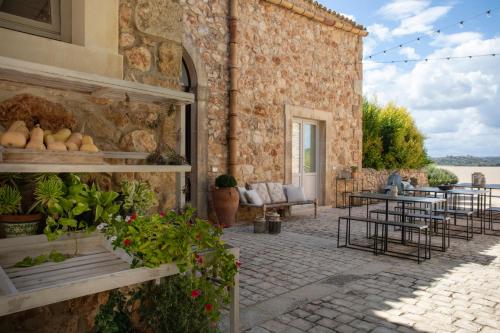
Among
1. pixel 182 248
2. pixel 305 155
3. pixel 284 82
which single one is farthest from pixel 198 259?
pixel 305 155

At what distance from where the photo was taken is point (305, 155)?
8.98m

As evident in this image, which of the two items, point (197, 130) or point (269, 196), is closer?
point (197, 130)

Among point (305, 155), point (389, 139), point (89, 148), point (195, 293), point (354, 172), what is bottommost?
point (195, 293)

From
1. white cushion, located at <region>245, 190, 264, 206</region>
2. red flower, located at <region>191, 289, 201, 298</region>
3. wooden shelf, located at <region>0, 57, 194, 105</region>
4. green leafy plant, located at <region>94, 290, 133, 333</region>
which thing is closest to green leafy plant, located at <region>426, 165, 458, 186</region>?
white cushion, located at <region>245, 190, 264, 206</region>

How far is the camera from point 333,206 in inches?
371

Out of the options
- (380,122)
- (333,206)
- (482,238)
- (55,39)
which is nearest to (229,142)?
(333,206)

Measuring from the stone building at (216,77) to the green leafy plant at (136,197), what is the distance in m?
0.15

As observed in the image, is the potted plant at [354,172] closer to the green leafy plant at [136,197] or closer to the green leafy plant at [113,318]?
the green leafy plant at [136,197]

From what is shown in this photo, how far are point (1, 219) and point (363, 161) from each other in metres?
10.6

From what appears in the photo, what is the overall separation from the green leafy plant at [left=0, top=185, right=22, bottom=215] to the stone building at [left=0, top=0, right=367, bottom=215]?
14.4 inches

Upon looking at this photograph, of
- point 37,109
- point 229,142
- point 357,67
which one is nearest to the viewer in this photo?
point 37,109

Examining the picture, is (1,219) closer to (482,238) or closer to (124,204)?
(124,204)

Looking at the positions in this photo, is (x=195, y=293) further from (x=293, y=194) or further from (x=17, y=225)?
(x=293, y=194)

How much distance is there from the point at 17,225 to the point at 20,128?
469 mm
